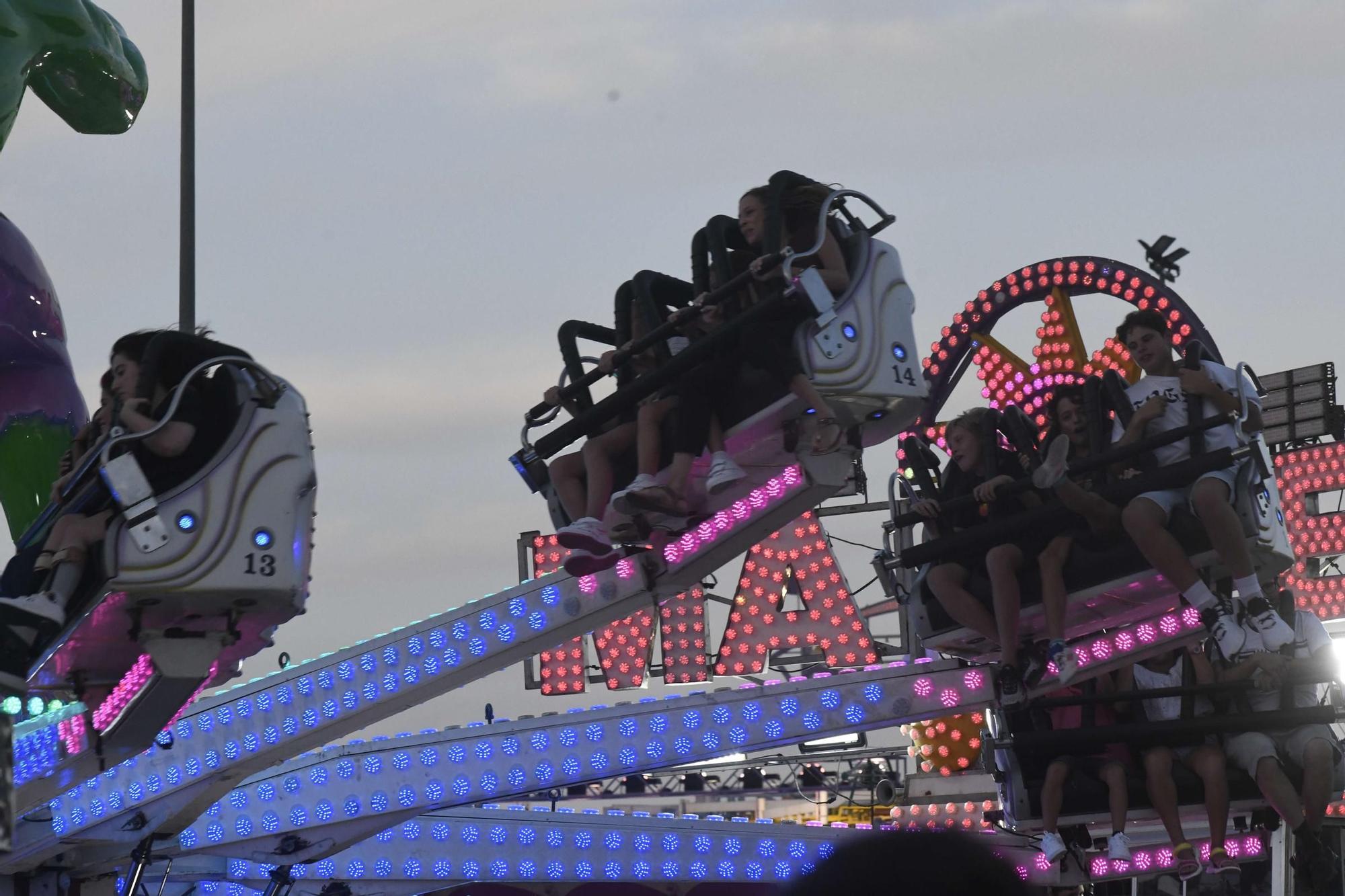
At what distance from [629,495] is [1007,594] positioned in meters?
2.23

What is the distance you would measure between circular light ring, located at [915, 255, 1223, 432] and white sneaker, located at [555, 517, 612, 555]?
745cm

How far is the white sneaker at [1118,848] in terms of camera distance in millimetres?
10258

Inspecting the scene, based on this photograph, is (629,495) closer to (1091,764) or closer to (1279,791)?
(1091,764)

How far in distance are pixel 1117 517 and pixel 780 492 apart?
1.73 metres

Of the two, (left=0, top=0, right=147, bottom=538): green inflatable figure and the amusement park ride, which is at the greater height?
(left=0, top=0, right=147, bottom=538): green inflatable figure

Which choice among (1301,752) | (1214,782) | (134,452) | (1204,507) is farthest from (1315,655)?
(134,452)

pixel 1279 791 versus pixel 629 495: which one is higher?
pixel 629 495

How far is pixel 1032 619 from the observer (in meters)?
9.62

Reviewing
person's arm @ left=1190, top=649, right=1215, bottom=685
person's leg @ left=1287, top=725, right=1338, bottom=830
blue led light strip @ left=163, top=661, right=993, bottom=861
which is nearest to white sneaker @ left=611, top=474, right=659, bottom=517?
blue led light strip @ left=163, top=661, right=993, bottom=861

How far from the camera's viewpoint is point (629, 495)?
829cm

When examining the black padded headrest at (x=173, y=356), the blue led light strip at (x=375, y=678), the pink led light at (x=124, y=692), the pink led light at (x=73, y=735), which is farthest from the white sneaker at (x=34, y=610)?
the blue led light strip at (x=375, y=678)

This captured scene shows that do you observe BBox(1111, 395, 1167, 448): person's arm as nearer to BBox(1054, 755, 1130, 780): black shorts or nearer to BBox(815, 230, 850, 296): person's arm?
BBox(815, 230, 850, 296): person's arm

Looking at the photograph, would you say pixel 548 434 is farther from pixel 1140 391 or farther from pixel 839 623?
pixel 839 623

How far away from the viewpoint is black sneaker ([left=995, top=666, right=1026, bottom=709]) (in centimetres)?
958
